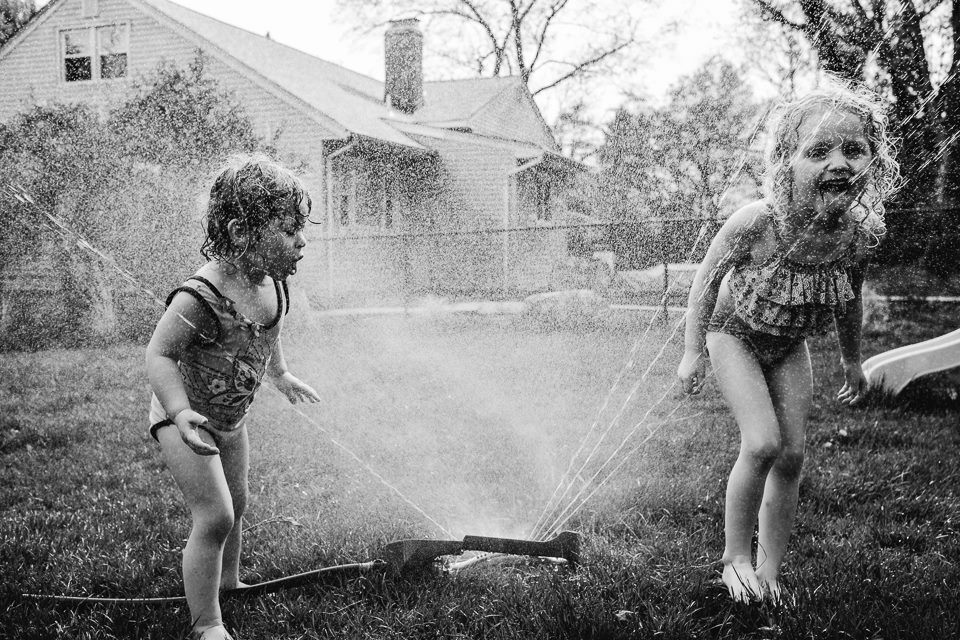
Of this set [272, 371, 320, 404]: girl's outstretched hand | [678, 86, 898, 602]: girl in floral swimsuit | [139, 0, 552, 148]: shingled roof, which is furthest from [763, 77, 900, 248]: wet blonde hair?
[139, 0, 552, 148]: shingled roof

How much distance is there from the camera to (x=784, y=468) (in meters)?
2.19

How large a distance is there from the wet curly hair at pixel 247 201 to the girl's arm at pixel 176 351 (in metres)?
0.19

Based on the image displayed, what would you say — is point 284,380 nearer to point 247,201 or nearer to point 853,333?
point 247,201

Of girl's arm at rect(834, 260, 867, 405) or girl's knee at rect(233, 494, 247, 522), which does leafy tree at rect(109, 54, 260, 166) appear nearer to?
girl's knee at rect(233, 494, 247, 522)

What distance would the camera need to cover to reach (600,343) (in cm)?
773

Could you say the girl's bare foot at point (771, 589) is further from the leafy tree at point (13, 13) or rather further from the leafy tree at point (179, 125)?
the leafy tree at point (13, 13)

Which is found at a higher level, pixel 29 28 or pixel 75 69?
pixel 29 28

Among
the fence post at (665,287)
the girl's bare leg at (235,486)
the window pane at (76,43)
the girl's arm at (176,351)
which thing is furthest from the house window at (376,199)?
the girl's arm at (176,351)

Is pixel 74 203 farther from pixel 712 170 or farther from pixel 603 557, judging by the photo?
pixel 712 170

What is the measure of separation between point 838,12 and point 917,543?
1013cm

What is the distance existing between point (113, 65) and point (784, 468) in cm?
A: 1644

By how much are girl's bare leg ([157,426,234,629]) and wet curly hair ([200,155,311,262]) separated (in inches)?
20.1

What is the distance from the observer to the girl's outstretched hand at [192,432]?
1.57 m

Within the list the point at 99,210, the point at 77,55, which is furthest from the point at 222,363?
the point at 77,55
